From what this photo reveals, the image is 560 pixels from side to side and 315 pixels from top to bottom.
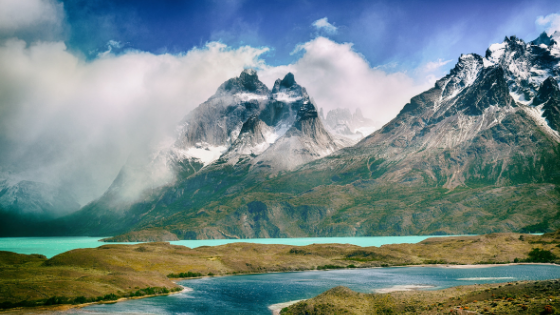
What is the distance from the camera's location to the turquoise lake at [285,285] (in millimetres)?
95938

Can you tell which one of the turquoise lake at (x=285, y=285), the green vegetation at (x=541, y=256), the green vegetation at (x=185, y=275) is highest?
the green vegetation at (x=541, y=256)

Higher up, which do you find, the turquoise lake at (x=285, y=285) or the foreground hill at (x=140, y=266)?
the foreground hill at (x=140, y=266)

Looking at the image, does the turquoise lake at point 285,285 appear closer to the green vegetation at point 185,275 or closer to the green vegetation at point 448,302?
the green vegetation at point 185,275

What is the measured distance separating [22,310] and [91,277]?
2888cm

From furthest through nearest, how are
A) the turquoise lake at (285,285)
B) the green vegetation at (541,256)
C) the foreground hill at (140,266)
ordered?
the green vegetation at (541,256) < the foreground hill at (140,266) < the turquoise lake at (285,285)

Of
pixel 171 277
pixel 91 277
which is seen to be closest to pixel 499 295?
pixel 91 277

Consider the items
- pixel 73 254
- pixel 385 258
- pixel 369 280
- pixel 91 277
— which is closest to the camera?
pixel 91 277

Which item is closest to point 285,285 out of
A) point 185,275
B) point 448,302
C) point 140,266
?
point 185,275

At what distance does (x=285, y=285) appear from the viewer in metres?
133

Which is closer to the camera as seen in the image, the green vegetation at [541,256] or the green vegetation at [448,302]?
the green vegetation at [448,302]

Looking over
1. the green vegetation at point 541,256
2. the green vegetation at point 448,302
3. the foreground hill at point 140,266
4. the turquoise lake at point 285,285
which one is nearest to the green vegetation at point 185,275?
the foreground hill at point 140,266

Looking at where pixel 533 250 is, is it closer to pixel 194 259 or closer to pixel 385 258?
pixel 385 258

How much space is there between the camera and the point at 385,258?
19488 centimetres

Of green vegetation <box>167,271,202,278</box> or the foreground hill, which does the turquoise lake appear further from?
the foreground hill
